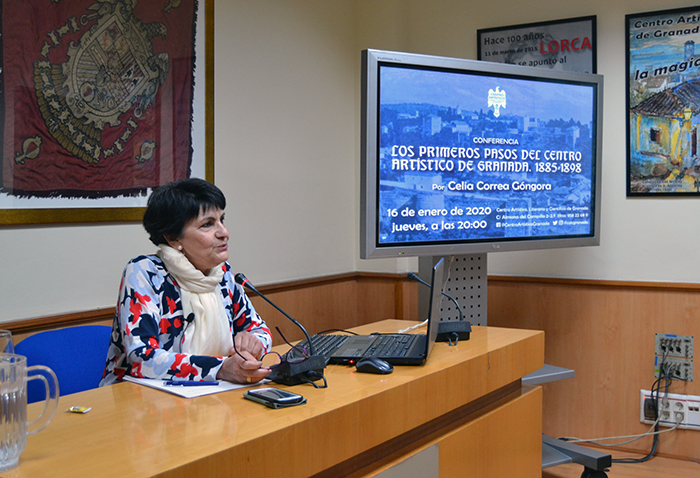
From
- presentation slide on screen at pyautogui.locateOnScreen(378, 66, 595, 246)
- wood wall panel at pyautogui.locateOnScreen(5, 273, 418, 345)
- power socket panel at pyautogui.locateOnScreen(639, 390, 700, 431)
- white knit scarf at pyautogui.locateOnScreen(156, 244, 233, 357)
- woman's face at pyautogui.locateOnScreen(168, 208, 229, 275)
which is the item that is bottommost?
power socket panel at pyautogui.locateOnScreen(639, 390, 700, 431)

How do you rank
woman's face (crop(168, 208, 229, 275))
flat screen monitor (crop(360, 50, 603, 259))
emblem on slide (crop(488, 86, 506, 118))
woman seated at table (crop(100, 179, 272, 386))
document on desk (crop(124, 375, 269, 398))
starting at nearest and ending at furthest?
document on desk (crop(124, 375, 269, 398)), woman seated at table (crop(100, 179, 272, 386)), woman's face (crop(168, 208, 229, 275)), flat screen monitor (crop(360, 50, 603, 259)), emblem on slide (crop(488, 86, 506, 118))

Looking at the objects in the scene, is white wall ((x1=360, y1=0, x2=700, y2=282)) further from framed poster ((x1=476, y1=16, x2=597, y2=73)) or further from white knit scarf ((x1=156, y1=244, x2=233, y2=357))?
white knit scarf ((x1=156, y1=244, x2=233, y2=357))

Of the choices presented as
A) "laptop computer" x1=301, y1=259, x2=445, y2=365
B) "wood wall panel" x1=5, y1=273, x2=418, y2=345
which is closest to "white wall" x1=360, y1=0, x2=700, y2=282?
"wood wall panel" x1=5, y1=273, x2=418, y2=345

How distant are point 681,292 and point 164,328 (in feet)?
7.76

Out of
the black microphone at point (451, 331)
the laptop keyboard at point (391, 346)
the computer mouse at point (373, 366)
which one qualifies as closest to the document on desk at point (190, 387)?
the computer mouse at point (373, 366)

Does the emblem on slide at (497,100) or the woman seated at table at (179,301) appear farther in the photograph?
the emblem on slide at (497,100)

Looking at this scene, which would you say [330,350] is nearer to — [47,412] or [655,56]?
[47,412]

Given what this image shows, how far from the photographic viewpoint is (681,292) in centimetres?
293

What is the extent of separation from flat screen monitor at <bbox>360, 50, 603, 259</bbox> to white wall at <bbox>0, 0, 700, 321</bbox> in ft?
1.23

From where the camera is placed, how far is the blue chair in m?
1.78

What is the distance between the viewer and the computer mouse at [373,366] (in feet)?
5.00

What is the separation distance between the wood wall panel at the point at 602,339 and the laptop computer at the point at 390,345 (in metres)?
1.56

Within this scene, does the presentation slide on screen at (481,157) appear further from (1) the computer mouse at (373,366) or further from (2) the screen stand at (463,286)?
(1) the computer mouse at (373,366)

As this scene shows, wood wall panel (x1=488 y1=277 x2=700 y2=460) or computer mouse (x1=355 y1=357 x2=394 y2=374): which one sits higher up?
computer mouse (x1=355 y1=357 x2=394 y2=374)
